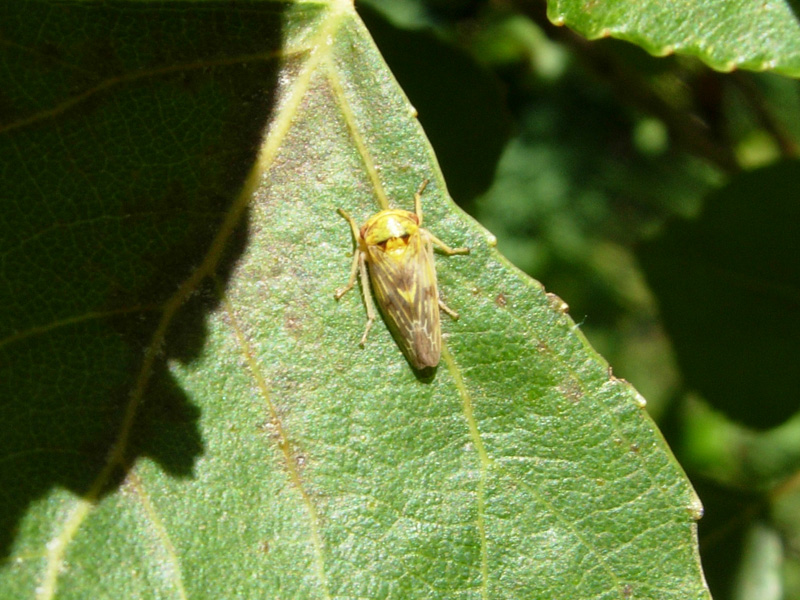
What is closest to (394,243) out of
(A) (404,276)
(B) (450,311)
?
(A) (404,276)

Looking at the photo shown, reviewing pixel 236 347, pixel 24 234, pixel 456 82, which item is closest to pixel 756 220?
pixel 456 82

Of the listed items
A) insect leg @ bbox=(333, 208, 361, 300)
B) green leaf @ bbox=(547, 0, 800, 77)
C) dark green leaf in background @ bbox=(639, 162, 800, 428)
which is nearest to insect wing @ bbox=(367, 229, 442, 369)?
insect leg @ bbox=(333, 208, 361, 300)

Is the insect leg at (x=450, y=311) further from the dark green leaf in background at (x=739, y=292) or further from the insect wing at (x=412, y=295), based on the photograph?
the dark green leaf in background at (x=739, y=292)

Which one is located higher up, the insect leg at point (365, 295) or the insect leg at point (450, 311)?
the insect leg at point (450, 311)

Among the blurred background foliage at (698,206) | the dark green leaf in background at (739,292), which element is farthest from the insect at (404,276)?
the dark green leaf in background at (739,292)

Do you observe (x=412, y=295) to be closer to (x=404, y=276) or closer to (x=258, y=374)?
(x=404, y=276)

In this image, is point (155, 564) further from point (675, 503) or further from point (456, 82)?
point (456, 82)
